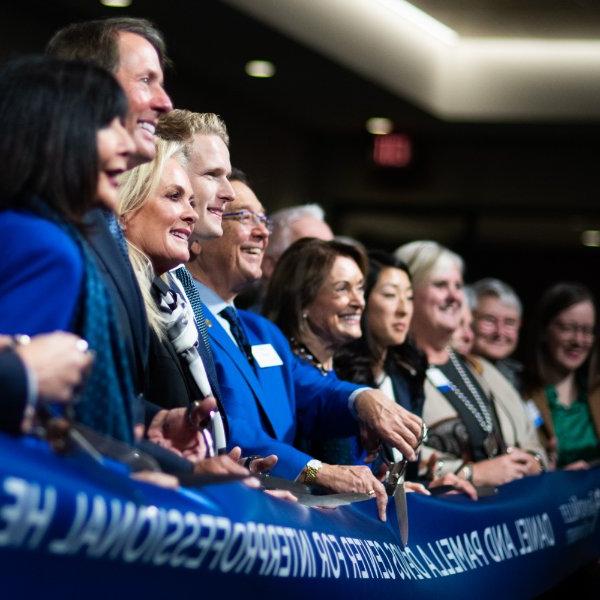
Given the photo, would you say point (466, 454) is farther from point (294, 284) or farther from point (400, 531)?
point (400, 531)

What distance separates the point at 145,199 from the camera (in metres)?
3.15

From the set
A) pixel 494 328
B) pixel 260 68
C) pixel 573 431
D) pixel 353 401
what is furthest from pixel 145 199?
pixel 260 68

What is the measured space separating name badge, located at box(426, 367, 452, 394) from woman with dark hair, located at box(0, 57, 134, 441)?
3.08 m

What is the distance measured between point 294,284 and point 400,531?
1.31m

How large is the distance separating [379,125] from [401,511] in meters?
7.80

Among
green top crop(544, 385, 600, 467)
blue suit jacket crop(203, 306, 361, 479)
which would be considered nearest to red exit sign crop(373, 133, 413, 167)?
green top crop(544, 385, 600, 467)

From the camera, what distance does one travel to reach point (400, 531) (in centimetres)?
332

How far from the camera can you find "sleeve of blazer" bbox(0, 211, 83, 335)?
79.3 inches

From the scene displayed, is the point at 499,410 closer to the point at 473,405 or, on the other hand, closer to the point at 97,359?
the point at 473,405

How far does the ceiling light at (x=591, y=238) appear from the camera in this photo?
38.2ft

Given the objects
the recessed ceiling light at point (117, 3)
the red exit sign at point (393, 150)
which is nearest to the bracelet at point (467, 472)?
the recessed ceiling light at point (117, 3)

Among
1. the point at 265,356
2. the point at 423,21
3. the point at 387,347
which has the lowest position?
the point at 265,356

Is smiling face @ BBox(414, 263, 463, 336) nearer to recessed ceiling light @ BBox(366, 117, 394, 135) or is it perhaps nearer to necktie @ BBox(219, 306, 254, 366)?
necktie @ BBox(219, 306, 254, 366)

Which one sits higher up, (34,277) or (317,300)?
(317,300)
